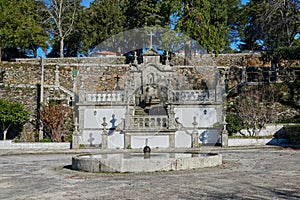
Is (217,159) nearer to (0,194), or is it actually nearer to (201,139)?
(0,194)

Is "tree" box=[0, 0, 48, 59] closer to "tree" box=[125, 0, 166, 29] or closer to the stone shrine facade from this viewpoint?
"tree" box=[125, 0, 166, 29]

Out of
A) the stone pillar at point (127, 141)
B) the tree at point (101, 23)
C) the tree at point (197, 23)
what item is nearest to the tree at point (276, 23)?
the tree at point (197, 23)

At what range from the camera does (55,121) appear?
24.5 meters

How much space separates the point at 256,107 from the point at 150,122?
6589 millimetres

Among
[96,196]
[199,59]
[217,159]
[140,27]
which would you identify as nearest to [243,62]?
[199,59]

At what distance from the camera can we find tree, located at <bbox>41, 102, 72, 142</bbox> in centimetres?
2448

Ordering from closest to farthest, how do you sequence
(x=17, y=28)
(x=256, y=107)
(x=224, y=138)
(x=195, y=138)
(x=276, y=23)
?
(x=224, y=138) < (x=195, y=138) < (x=256, y=107) < (x=276, y=23) < (x=17, y=28)

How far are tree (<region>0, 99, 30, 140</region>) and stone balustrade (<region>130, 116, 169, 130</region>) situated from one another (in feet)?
22.5

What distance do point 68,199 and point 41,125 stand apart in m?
18.6

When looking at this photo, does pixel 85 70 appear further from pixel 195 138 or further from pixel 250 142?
pixel 250 142

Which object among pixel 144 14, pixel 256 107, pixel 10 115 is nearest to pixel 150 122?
pixel 256 107

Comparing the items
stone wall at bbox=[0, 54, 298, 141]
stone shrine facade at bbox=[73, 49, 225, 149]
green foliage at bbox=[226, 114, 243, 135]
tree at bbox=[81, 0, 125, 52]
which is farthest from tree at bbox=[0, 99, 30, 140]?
tree at bbox=[81, 0, 125, 52]

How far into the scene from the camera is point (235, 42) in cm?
4628

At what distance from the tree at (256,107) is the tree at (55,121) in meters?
11.1
